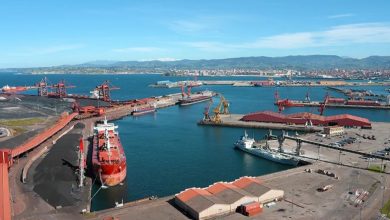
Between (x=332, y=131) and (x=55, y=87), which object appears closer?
(x=332, y=131)

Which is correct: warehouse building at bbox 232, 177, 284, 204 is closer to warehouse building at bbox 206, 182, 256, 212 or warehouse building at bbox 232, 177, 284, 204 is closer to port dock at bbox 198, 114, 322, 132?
warehouse building at bbox 206, 182, 256, 212

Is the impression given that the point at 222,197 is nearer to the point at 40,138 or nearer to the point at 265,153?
the point at 265,153

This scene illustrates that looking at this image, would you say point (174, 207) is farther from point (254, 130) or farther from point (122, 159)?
point (254, 130)

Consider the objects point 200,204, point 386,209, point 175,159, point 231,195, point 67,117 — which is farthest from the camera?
point 67,117

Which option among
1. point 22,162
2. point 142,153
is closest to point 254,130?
point 142,153

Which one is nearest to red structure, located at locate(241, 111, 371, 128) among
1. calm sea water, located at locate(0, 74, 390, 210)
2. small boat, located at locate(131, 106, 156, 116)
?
calm sea water, located at locate(0, 74, 390, 210)

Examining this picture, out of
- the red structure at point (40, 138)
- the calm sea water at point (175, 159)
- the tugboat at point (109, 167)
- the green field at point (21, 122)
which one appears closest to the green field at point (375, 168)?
the calm sea water at point (175, 159)

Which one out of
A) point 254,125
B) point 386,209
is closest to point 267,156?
point 386,209
